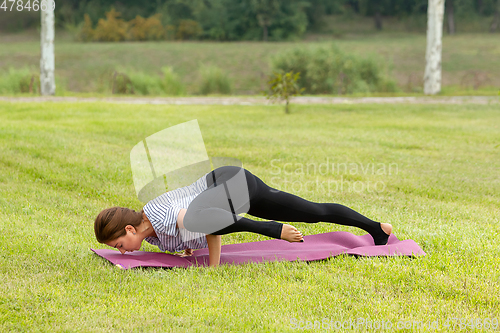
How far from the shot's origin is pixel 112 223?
3.22m

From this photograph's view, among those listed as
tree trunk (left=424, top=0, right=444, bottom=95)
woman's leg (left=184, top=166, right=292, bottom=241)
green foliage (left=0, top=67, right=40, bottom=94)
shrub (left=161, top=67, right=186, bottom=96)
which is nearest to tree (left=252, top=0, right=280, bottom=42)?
shrub (left=161, top=67, right=186, bottom=96)

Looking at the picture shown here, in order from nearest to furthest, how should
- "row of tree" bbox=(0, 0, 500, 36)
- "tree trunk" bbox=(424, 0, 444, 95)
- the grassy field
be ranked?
"tree trunk" bbox=(424, 0, 444, 95)
the grassy field
"row of tree" bbox=(0, 0, 500, 36)

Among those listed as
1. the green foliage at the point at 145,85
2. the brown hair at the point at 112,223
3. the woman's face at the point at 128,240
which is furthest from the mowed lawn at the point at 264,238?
the green foliage at the point at 145,85

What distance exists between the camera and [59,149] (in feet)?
24.4

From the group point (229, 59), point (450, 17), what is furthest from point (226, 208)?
point (450, 17)

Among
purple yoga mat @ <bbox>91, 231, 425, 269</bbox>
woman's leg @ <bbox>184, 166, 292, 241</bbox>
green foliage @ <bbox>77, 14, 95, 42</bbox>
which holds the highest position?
green foliage @ <bbox>77, 14, 95, 42</bbox>

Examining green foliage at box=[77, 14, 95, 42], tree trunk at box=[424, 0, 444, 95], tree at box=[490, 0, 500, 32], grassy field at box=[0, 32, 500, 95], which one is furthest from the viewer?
tree at box=[490, 0, 500, 32]

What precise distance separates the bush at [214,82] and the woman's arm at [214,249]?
19534 millimetres

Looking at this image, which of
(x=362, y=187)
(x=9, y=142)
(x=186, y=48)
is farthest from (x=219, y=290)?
(x=186, y=48)

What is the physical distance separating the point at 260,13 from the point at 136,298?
42.0m

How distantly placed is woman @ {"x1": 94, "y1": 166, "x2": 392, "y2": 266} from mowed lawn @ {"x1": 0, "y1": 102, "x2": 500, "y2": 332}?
0.80 feet

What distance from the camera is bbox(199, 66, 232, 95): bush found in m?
22.6

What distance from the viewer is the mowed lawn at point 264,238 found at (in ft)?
9.13

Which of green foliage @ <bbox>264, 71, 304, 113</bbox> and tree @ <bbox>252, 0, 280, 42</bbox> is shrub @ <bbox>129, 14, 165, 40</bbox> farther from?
green foliage @ <bbox>264, 71, 304, 113</bbox>
